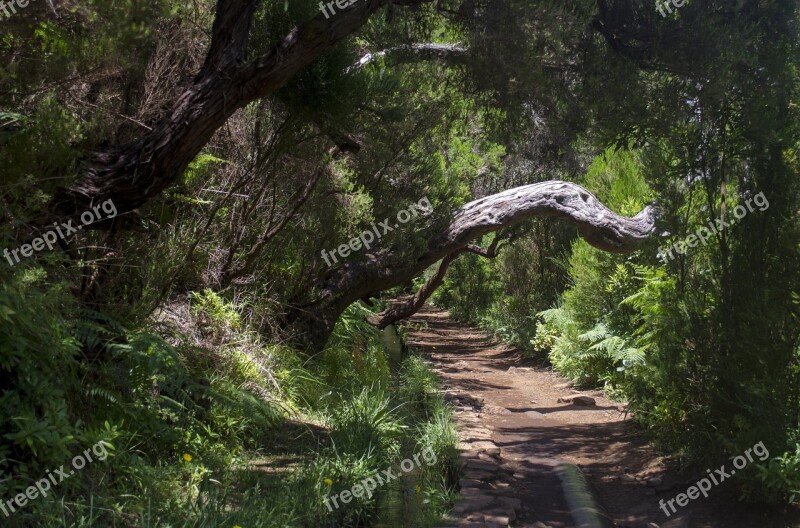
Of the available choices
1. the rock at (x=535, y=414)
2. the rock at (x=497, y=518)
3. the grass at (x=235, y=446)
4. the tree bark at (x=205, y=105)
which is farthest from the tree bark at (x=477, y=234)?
the tree bark at (x=205, y=105)

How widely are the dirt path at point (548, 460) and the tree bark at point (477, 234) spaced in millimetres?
2106

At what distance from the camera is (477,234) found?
11148 millimetres

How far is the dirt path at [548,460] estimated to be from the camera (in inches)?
265

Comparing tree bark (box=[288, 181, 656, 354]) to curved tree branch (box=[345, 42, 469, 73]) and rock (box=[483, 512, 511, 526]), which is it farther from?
rock (box=[483, 512, 511, 526])

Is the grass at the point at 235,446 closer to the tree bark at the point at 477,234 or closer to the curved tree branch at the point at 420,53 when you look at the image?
→ the tree bark at the point at 477,234

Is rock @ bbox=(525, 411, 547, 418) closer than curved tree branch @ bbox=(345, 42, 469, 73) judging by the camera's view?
No

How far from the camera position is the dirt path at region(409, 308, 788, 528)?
22.1 ft

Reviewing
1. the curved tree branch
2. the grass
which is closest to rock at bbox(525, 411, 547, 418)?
the grass

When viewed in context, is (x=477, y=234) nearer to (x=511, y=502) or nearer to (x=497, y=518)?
(x=511, y=502)

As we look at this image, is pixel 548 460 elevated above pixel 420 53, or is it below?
below

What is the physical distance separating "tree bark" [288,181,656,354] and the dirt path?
82.9 inches

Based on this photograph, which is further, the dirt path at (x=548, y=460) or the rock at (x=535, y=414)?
the rock at (x=535, y=414)

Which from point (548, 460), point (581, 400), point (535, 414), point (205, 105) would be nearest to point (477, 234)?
point (535, 414)

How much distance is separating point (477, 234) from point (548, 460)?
343 cm
